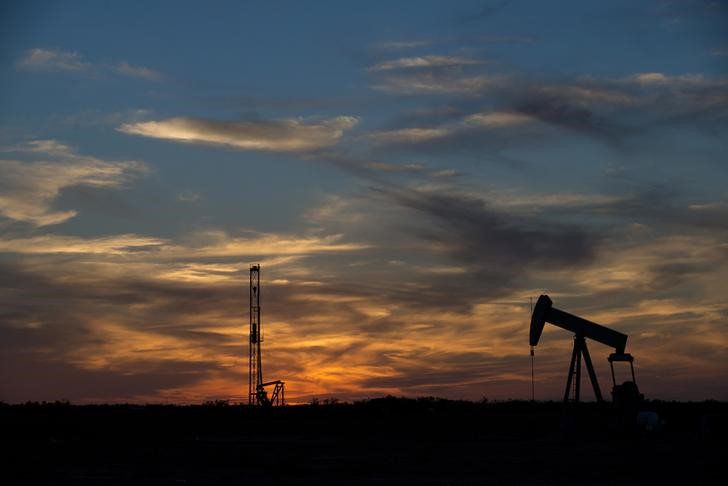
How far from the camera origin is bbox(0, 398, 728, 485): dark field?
58.4 feet

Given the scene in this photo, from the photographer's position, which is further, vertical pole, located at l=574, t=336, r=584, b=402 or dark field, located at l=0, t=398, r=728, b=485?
vertical pole, located at l=574, t=336, r=584, b=402

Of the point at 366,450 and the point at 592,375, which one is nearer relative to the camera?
the point at 366,450

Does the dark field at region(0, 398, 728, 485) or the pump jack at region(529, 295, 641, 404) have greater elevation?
the pump jack at region(529, 295, 641, 404)

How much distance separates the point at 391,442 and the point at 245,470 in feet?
30.8

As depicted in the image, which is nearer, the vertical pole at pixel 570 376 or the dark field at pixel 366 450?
the dark field at pixel 366 450

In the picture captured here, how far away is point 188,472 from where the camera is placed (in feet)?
61.7

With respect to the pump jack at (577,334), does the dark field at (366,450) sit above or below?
below

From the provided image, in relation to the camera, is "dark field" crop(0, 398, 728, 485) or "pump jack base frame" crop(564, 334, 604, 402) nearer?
"dark field" crop(0, 398, 728, 485)

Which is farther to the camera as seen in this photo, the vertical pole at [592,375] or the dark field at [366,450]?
the vertical pole at [592,375]

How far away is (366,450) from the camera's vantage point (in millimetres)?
24641

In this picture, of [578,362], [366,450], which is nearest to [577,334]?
[578,362]

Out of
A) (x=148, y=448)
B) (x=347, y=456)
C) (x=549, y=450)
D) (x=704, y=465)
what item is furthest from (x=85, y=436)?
(x=704, y=465)

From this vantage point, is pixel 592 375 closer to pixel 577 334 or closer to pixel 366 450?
pixel 577 334

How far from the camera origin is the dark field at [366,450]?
58.4ft
